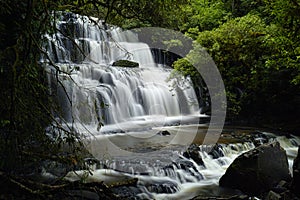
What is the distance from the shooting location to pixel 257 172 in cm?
508

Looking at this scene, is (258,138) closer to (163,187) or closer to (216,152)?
(216,152)

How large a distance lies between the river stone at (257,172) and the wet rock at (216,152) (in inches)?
38.3

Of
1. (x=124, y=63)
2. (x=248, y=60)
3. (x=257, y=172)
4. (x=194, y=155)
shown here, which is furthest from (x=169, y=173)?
(x=124, y=63)

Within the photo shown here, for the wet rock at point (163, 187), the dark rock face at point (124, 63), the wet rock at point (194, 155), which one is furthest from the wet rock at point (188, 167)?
the dark rock face at point (124, 63)

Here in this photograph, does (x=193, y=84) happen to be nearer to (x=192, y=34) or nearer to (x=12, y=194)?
(x=192, y=34)

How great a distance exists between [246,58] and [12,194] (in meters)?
7.71

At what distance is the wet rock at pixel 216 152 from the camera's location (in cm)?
631

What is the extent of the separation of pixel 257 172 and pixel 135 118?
18.0 feet

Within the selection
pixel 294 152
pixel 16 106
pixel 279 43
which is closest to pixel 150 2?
pixel 16 106

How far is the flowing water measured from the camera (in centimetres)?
489

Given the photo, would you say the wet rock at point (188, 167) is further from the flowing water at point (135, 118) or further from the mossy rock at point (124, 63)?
the mossy rock at point (124, 63)

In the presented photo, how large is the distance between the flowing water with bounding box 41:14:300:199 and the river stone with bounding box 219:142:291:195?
0.24 m

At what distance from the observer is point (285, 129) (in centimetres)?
908

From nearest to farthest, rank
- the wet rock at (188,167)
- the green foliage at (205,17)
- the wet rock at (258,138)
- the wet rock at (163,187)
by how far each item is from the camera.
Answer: the wet rock at (163,187), the wet rock at (188,167), the wet rock at (258,138), the green foliage at (205,17)
